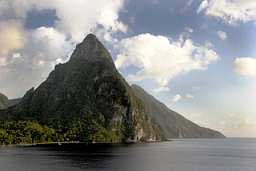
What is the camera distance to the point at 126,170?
15962cm

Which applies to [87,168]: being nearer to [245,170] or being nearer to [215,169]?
[215,169]

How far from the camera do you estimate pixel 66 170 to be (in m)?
152

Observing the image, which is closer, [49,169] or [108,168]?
[49,169]

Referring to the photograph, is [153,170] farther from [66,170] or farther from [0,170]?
[0,170]

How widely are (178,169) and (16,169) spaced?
60563 millimetres

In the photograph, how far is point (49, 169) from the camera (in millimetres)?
152625

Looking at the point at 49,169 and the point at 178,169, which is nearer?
the point at 49,169

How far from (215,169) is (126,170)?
36.5m

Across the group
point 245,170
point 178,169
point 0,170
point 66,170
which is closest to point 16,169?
point 0,170

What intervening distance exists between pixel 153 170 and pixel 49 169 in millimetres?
38560

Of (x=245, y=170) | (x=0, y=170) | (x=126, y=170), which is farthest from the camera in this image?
(x=245, y=170)

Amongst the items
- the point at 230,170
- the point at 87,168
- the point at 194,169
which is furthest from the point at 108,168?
the point at 230,170

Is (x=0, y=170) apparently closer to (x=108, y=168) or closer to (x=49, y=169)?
(x=49, y=169)

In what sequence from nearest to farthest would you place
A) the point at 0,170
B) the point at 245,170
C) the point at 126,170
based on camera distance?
the point at 0,170
the point at 126,170
the point at 245,170
